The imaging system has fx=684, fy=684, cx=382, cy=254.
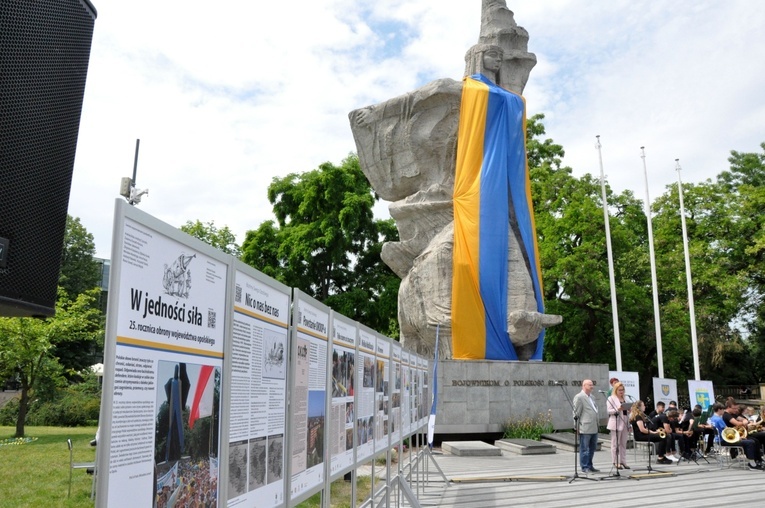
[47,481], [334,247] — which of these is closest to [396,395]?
[47,481]

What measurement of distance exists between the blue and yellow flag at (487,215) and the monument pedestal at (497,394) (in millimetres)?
912

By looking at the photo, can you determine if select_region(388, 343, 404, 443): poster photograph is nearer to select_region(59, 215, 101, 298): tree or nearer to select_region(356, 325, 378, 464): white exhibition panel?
select_region(356, 325, 378, 464): white exhibition panel

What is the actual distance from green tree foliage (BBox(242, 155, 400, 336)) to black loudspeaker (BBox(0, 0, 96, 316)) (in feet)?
92.2

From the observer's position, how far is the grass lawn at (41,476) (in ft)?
27.3

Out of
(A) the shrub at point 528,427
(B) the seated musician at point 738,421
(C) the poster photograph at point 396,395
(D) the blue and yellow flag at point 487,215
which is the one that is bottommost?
(A) the shrub at point 528,427

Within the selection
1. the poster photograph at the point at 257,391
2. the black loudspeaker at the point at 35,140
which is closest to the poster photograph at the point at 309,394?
the poster photograph at the point at 257,391

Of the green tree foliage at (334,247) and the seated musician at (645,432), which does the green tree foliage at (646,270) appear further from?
the seated musician at (645,432)

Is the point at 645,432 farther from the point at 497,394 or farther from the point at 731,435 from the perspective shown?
the point at 497,394

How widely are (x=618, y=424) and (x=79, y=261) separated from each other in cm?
3615

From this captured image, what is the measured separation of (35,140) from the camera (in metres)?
2.30

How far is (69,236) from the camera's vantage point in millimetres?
41562

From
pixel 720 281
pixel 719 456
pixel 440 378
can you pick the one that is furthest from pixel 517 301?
pixel 720 281

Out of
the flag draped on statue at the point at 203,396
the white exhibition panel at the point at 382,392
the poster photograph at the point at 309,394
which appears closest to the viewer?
the flag draped on statue at the point at 203,396

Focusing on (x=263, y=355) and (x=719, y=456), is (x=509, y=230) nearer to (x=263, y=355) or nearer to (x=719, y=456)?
(x=719, y=456)
